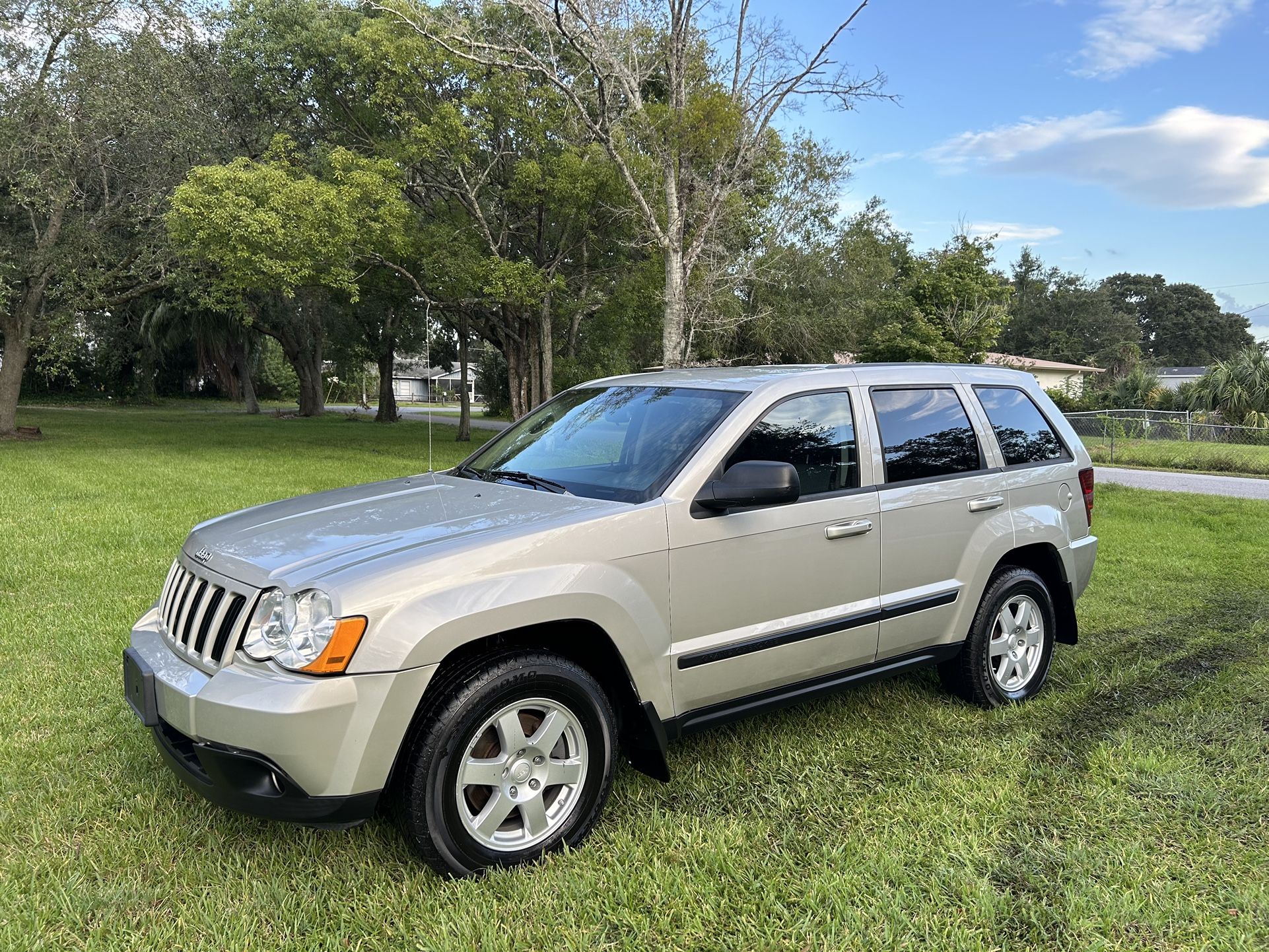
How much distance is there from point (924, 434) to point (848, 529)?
32.7 inches

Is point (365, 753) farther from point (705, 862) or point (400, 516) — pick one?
point (705, 862)

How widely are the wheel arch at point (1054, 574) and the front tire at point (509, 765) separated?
8.47 feet

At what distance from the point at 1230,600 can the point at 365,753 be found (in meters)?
6.99

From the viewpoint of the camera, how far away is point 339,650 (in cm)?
261

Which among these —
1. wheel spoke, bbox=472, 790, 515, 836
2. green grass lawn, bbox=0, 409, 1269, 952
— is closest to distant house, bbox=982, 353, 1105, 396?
green grass lawn, bbox=0, 409, 1269, 952

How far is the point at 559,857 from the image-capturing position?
Result: 300cm

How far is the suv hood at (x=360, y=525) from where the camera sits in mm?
2893

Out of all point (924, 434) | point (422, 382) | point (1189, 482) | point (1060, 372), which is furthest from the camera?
point (422, 382)

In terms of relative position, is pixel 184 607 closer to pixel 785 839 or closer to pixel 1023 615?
pixel 785 839

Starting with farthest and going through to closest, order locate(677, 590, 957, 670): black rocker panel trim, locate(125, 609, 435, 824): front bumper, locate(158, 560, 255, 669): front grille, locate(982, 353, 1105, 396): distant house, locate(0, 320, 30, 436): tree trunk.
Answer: locate(982, 353, 1105, 396): distant house
locate(0, 320, 30, 436): tree trunk
locate(677, 590, 957, 670): black rocker panel trim
locate(158, 560, 255, 669): front grille
locate(125, 609, 435, 824): front bumper

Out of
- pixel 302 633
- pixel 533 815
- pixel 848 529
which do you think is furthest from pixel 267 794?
pixel 848 529

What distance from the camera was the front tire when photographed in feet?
Answer: 9.02

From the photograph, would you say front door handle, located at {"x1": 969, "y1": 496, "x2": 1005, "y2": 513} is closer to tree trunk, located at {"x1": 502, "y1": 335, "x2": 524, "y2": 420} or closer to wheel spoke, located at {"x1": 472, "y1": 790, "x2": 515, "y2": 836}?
wheel spoke, located at {"x1": 472, "y1": 790, "x2": 515, "y2": 836}

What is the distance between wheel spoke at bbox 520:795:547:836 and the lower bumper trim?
1.69 ft
